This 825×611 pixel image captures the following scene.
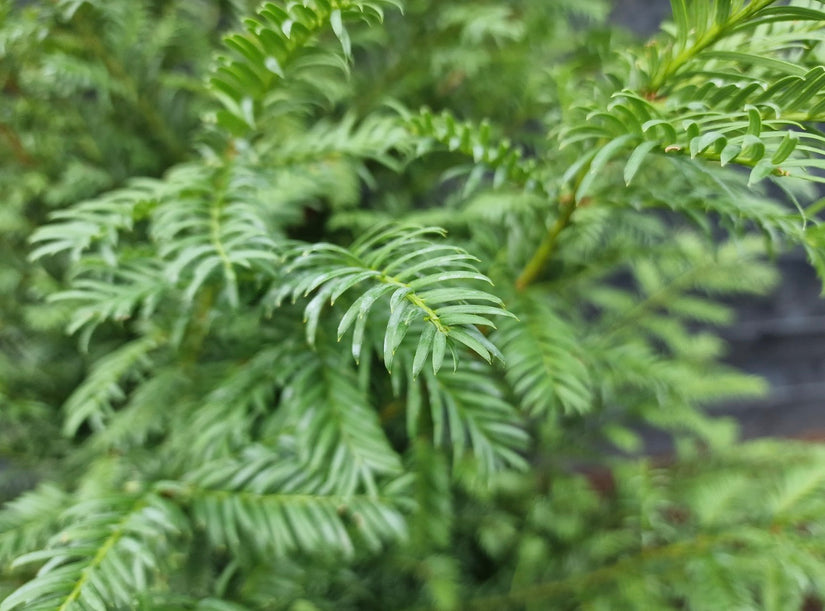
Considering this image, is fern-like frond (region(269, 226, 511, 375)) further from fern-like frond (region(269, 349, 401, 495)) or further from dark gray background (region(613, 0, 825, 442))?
dark gray background (region(613, 0, 825, 442))

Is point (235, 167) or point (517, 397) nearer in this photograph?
point (235, 167)

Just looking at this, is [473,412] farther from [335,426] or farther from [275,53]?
[275,53]

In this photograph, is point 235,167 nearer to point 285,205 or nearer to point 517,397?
point 285,205

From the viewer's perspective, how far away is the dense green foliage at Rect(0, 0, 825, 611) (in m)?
0.39

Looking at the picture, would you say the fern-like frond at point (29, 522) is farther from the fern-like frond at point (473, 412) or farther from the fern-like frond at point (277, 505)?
the fern-like frond at point (473, 412)

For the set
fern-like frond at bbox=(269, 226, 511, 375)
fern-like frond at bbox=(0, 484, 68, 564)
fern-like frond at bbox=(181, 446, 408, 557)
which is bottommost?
fern-like frond at bbox=(181, 446, 408, 557)

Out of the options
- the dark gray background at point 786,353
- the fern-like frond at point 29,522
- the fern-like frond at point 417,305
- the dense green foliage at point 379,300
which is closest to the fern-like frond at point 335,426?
the dense green foliage at point 379,300

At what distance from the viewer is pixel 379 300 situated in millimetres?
481

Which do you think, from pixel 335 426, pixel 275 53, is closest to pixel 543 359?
pixel 335 426

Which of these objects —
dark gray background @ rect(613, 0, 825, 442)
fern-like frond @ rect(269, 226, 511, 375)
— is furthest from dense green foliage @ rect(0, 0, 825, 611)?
dark gray background @ rect(613, 0, 825, 442)

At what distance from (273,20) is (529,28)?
0.48m

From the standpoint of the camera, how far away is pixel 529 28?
0.76 meters

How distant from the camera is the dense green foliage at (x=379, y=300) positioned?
0.39 m

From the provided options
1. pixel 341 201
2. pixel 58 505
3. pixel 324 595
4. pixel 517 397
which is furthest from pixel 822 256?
pixel 58 505
